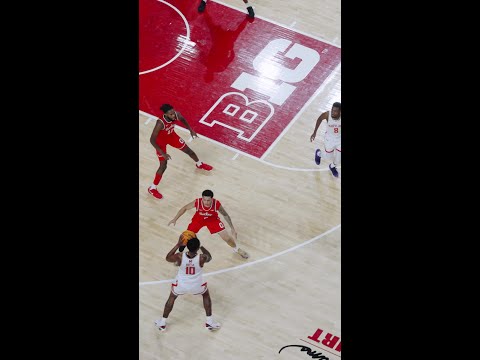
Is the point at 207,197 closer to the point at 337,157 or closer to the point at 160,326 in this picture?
the point at 160,326

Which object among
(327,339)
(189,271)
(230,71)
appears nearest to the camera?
Answer: (189,271)

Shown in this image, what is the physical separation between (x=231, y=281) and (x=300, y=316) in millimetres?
1301

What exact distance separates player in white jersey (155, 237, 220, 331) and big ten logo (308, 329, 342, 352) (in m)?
1.66

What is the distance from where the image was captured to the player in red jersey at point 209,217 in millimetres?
18281

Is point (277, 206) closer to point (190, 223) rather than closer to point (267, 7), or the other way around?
point (190, 223)

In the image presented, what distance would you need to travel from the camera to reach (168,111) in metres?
19.2

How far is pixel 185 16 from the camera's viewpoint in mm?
22969

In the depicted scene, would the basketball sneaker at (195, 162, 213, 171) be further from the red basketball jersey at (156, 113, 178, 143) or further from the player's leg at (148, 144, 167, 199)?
the red basketball jersey at (156, 113, 178, 143)

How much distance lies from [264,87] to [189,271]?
563cm

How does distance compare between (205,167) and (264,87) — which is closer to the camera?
(205,167)

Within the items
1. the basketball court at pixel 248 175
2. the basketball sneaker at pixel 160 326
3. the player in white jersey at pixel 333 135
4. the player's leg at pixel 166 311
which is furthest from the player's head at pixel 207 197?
the player in white jersey at pixel 333 135

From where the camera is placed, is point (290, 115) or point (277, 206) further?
point (290, 115)

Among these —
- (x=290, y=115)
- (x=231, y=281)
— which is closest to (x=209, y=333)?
(x=231, y=281)

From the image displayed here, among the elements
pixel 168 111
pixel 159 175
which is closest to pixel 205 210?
pixel 159 175
